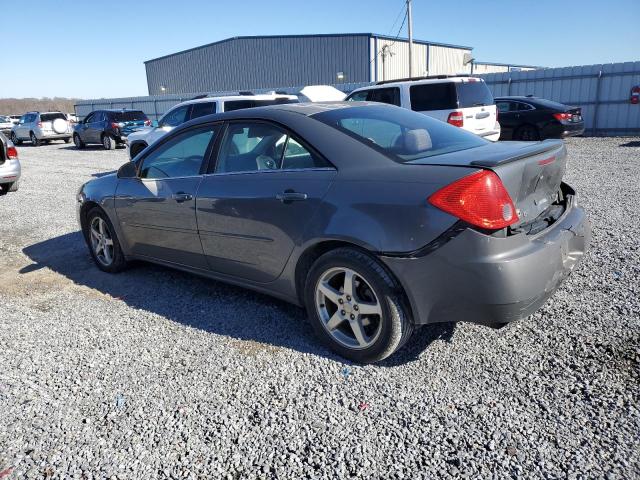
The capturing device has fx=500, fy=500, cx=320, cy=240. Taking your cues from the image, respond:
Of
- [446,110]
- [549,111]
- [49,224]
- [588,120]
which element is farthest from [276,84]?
[49,224]

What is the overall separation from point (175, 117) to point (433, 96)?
6146 mm

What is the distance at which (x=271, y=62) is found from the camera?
3900 centimetres

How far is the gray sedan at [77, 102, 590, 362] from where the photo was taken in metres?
2.59

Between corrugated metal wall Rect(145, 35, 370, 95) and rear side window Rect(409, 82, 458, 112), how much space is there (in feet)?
85.8

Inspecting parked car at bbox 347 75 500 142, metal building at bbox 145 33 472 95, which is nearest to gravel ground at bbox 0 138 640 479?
parked car at bbox 347 75 500 142

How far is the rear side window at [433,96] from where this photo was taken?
34.1 feet

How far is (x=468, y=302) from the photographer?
8.68 feet

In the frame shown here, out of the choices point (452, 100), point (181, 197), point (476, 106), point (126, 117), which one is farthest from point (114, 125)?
point (181, 197)

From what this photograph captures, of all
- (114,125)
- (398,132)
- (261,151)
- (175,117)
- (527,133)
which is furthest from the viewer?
(114,125)

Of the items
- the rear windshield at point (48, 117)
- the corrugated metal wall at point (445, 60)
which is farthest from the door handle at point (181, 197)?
the corrugated metal wall at point (445, 60)

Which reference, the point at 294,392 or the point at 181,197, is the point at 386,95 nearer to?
the point at 181,197

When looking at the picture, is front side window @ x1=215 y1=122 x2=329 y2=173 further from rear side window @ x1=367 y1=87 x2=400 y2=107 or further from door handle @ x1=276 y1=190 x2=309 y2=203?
rear side window @ x1=367 y1=87 x2=400 y2=107

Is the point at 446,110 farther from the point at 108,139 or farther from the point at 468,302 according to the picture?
the point at 108,139

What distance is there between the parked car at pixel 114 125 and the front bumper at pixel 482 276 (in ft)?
60.3
